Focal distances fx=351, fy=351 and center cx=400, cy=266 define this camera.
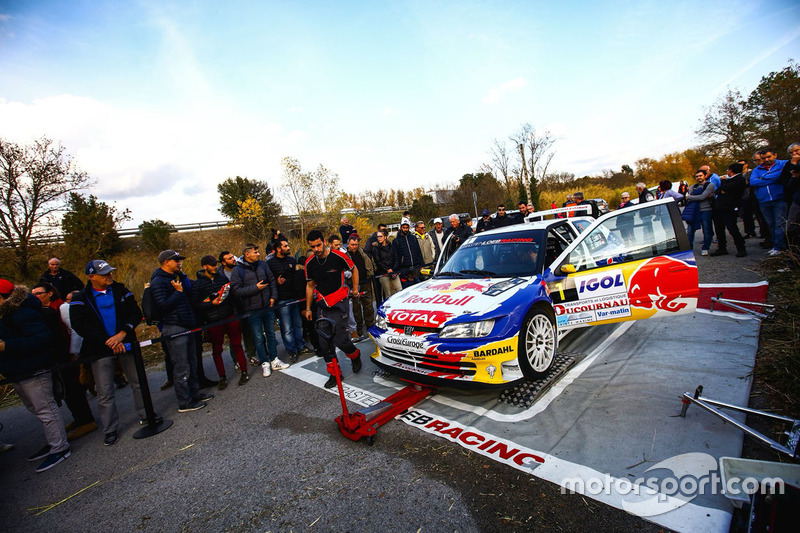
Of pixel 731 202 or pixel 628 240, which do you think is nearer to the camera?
pixel 628 240

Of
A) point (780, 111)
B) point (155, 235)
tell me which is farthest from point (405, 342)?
point (780, 111)

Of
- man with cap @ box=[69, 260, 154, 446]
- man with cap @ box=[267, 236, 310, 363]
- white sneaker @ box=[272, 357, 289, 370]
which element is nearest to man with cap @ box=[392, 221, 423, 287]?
man with cap @ box=[267, 236, 310, 363]

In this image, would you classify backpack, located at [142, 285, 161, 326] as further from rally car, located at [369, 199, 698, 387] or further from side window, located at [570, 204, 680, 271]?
side window, located at [570, 204, 680, 271]

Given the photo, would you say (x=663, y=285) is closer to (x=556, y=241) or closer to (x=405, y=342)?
(x=556, y=241)

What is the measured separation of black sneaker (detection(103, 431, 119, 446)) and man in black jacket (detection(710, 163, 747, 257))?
11115 mm

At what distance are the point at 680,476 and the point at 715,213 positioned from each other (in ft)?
26.4

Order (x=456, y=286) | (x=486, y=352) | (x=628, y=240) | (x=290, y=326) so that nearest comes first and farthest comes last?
(x=486, y=352)
(x=456, y=286)
(x=628, y=240)
(x=290, y=326)

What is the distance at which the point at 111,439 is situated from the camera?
4012mm

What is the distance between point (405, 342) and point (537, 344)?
137 centimetres

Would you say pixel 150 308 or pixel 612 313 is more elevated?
pixel 150 308

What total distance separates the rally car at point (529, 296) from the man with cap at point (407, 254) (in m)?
2.74

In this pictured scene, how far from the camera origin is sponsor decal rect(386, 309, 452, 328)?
3.39 meters

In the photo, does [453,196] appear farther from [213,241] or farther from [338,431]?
[338,431]

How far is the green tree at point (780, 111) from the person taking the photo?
18.5 m
